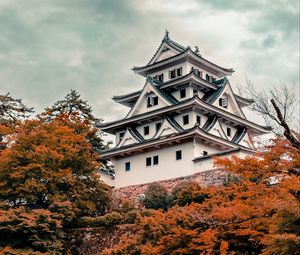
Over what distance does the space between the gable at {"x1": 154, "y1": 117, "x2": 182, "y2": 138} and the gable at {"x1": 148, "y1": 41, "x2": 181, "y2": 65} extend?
23.1 feet

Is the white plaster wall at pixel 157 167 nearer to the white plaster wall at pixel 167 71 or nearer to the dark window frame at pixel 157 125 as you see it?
the dark window frame at pixel 157 125

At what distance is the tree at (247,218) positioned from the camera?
14.0 m

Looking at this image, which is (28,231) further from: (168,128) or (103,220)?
(168,128)

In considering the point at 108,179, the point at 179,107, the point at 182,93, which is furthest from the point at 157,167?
the point at 182,93

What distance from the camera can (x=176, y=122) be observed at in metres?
38.6

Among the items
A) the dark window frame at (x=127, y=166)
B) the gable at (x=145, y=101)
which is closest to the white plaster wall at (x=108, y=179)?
the dark window frame at (x=127, y=166)

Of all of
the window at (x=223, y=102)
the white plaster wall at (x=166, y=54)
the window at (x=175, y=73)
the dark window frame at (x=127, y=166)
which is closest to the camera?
the dark window frame at (x=127, y=166)

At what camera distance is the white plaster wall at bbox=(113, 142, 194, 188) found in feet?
117

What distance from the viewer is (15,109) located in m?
42.1

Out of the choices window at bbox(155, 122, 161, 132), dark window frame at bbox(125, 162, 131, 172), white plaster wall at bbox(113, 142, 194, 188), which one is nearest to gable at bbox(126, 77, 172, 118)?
window at bbox(155, 122, 161, 132)

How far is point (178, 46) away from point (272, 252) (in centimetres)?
3033

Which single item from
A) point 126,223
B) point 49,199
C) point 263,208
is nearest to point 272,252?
point 263,208

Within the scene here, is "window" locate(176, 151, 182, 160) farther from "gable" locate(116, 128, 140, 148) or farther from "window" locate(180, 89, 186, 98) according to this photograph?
"window" locate(180, 89, 186, 98)

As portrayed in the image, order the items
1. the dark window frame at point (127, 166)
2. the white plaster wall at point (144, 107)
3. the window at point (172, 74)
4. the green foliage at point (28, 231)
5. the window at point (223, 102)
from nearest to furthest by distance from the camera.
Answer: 1. the green foliage at point (28, 231)
2. the dark window frame at point (127, 166)
3. the white plaster wall at point (144, 107)
4. the window at point (223, 102)
5. the window at point (172, 74)
